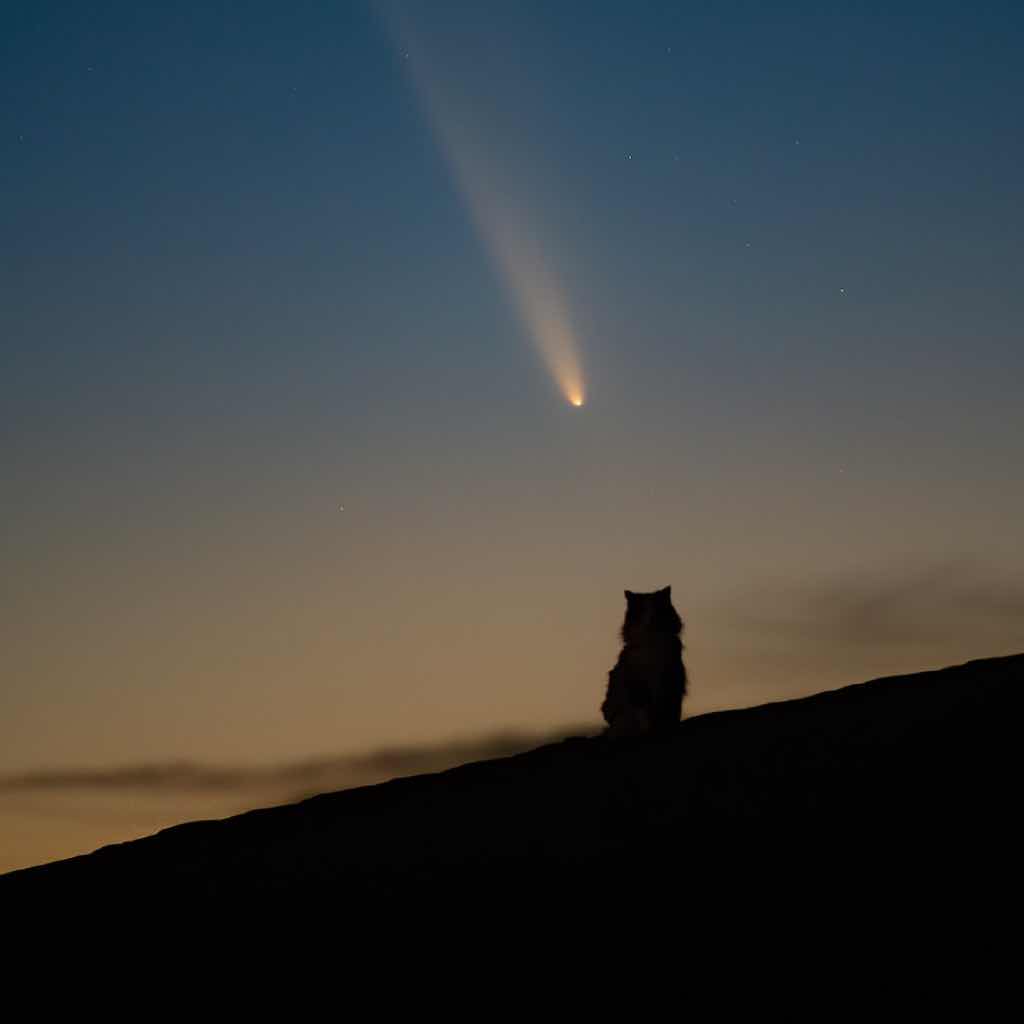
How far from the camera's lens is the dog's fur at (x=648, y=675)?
19.1 metres

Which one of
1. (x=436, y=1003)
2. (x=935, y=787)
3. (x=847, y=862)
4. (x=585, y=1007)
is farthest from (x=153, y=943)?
(x=935, y=787)

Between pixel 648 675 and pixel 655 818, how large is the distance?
5334 millimetres

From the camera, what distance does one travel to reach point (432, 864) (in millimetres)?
13828

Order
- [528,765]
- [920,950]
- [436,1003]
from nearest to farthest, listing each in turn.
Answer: [920,950] < [436,1003] < [528,765]

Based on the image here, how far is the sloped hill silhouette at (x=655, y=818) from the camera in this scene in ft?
40.5

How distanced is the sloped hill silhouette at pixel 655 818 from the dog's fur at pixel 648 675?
1.22 ft

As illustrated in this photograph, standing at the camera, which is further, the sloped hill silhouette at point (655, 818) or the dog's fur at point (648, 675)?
the dog's fur at point (648, 675)

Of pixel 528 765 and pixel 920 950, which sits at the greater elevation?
pixel 528 765

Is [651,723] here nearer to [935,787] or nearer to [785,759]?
[785,759]

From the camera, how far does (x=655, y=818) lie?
14.0 m

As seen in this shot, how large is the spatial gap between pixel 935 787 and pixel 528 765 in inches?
254

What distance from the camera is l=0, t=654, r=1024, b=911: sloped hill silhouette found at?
12.3 meters

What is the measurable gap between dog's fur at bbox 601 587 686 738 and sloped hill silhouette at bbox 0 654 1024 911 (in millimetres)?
372

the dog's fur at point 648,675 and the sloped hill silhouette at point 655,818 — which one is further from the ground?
the dog's fur at point 648,675
